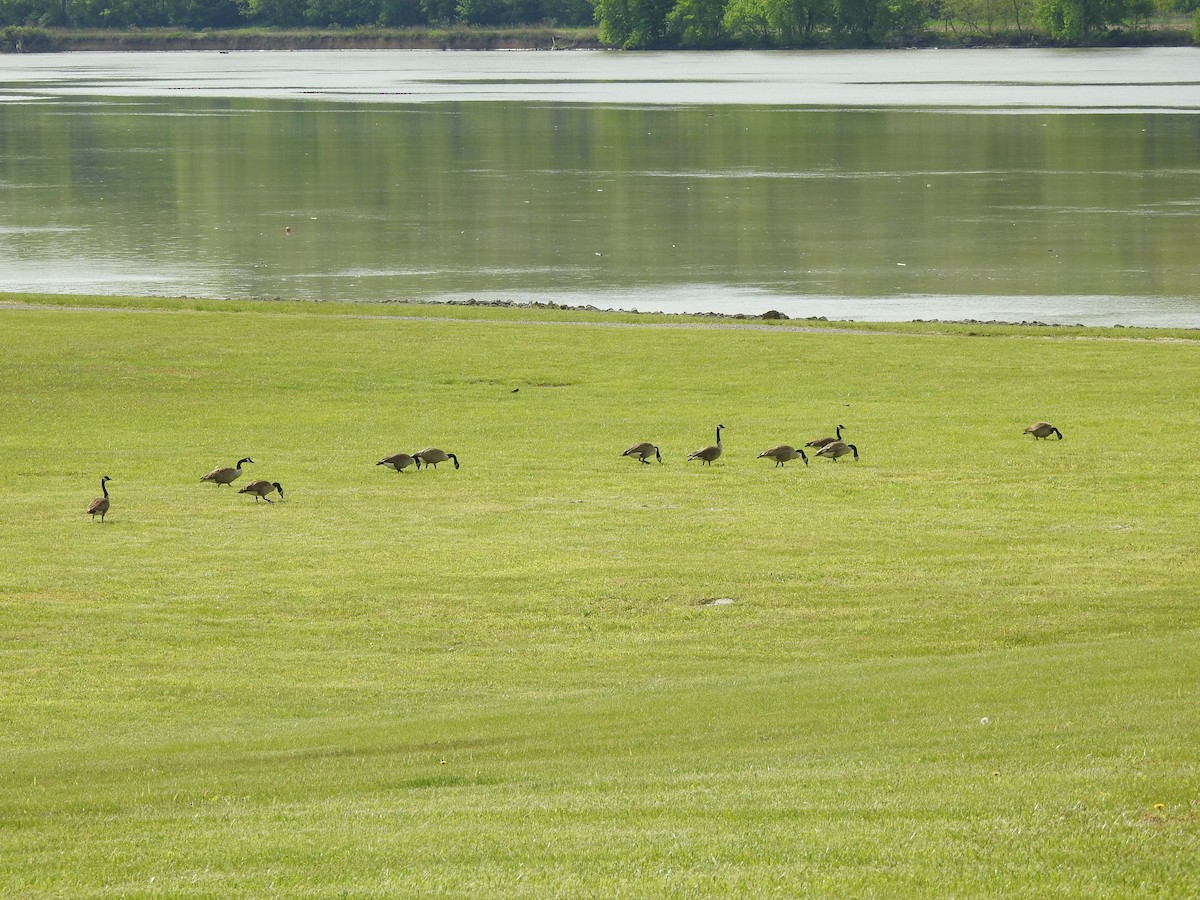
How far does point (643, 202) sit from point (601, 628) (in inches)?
2422

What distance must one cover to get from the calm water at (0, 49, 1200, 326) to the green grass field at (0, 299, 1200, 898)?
1673cm

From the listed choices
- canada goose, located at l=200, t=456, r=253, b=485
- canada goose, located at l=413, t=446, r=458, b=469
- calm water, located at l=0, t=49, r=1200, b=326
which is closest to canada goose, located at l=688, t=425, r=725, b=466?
canada goose, located at l=413, t=446, r=458, b=469

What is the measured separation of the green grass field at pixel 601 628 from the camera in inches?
443

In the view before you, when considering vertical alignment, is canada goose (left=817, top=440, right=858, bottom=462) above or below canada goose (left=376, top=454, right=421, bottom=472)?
above

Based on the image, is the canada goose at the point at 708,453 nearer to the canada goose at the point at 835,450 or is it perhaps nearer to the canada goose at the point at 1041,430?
the canada goose at the point at 835,450

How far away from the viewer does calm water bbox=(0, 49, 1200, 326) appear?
189 feet

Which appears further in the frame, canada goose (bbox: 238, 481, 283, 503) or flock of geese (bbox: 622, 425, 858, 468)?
flock of geese (bbox: 622, 425, 858, 468)

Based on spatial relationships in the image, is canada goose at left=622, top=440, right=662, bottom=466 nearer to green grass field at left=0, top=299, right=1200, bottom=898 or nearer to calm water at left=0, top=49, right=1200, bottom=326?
green grass field at left=0, top=299, right=1200, bottom=898

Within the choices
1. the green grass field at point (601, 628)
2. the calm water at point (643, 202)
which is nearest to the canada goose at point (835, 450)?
the green grass field at point (601, 628)

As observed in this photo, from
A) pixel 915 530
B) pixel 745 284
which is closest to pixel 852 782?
pixel 915 530

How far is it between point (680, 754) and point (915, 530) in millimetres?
10820

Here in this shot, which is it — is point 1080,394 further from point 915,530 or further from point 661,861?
point 661,861

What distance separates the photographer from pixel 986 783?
12352 millimetres

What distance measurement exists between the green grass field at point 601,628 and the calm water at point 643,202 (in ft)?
54.9
